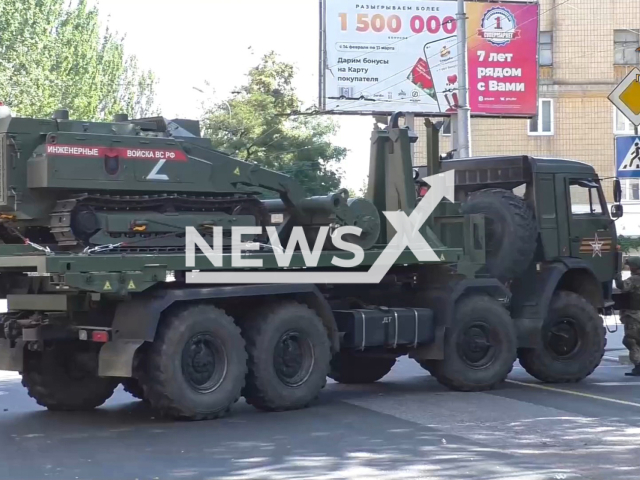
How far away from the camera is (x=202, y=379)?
11.0 m

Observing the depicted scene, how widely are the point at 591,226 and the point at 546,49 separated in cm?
2755

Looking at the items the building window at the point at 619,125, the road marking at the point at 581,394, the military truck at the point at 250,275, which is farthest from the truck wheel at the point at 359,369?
the building window at the point at 619,125

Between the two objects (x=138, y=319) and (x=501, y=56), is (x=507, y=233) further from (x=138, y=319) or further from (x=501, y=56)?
(x=501, y=56)

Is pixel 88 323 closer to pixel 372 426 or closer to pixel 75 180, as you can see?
pixel 75 180

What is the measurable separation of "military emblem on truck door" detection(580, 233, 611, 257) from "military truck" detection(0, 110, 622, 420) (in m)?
0.16

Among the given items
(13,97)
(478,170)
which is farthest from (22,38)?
(478,170)

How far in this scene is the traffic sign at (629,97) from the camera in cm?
1664

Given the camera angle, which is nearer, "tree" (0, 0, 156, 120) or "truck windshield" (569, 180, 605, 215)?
"truck windshield" (569, 180, 605, 215)

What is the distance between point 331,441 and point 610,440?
93.6 inches

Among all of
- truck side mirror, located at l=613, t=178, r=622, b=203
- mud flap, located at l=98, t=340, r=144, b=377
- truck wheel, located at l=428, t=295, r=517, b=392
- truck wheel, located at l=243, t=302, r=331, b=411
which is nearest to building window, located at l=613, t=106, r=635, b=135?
truck side mirror, located at l=613, t=178, r=622, b=203

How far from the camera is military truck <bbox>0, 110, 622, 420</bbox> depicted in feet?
35.5

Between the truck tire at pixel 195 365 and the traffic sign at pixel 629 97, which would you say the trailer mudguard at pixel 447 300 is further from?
the traffic sign at pixel 629 97

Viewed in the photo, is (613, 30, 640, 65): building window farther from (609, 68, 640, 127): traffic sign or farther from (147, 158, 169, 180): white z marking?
(147, 158, 169, 180): white z marking

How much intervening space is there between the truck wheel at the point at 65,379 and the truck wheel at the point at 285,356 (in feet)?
5.21
